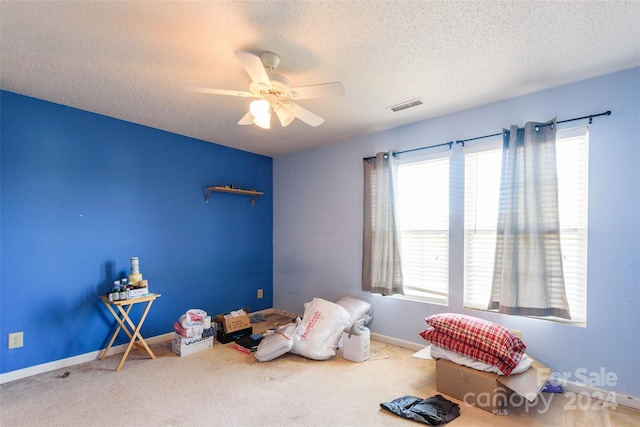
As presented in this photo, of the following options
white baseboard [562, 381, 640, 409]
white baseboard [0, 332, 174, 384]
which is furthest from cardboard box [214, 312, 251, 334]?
white baseboard [562, 381, 640, 409]

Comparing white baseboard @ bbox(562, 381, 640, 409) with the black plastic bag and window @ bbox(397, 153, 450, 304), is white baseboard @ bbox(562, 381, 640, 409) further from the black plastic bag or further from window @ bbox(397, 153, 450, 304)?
window @ bbox(397, 153, 450, 304)

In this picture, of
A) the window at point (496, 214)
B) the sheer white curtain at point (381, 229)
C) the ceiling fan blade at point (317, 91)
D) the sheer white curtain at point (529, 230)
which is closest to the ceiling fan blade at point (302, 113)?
the ceiling fan blade at point (317, 91)

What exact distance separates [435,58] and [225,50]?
4.76 feet

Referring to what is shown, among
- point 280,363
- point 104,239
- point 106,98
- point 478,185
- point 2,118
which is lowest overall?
point 280,363

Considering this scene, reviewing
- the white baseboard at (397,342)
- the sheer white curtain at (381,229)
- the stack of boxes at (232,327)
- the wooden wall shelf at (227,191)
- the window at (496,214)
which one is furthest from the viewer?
the wooden wall shelf at (227,191)

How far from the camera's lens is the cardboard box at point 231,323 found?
3551 mm

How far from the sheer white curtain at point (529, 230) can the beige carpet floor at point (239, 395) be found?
75 cm

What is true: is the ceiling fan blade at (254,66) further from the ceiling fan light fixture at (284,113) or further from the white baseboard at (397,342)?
the white baseboard at (397,342)

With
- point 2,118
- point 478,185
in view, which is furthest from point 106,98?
point 478,185

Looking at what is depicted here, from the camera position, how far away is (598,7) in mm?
1649

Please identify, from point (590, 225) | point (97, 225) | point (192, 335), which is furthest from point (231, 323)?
point (590, 225)

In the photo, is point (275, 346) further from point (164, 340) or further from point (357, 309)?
point (164, 340)

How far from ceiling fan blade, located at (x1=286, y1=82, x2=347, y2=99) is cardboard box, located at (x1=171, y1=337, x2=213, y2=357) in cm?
269

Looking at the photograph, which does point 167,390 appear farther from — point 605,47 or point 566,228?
point 605,47
